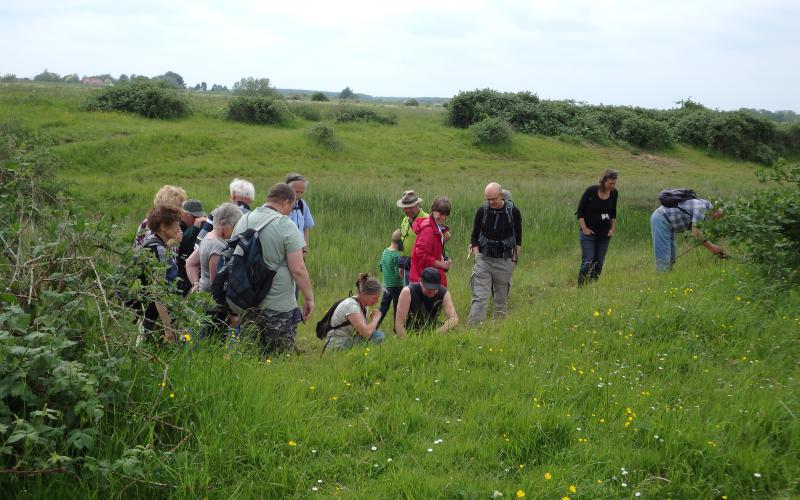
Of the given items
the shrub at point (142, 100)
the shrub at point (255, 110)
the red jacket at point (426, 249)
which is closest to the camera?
the red jacket at point (426, 249)

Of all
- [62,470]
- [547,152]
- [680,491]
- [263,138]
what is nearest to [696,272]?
[680,491]

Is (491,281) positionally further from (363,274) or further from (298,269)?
(298,269)

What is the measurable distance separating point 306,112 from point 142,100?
8.94 metres

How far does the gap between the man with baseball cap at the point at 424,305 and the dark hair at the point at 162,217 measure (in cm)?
236

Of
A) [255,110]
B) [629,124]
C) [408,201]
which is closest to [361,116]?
[255,110]

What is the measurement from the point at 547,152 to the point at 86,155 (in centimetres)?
1974

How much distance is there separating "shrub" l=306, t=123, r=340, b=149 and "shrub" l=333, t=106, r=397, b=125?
23.6 ft

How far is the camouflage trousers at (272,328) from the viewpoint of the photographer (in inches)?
208

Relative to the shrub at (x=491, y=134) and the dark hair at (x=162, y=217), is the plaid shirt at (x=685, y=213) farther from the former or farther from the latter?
the shrub at (x=491, y=134)

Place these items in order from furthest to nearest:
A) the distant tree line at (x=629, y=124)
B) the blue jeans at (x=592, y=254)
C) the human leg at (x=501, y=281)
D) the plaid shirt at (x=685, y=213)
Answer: the distant tree line at (x=629, y=124)
the blue jeans at (x=592, y=254)
the plaid shirt at (x=685, y=213)
the human leg at (x=501, y=281)

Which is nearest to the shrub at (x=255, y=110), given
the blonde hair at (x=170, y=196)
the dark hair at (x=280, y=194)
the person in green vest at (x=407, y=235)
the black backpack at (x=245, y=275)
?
the person in green vest at (x=407, y=235)

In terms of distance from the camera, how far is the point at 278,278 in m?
5.30

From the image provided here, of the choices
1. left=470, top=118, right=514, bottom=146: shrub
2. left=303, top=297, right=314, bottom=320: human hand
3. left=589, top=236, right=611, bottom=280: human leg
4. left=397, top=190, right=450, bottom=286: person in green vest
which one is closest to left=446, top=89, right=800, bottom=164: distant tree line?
left=470, top=118, right=514, bottom=146: shrub

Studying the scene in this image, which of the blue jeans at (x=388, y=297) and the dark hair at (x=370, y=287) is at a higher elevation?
the dark hair at (x=370, y=287)
